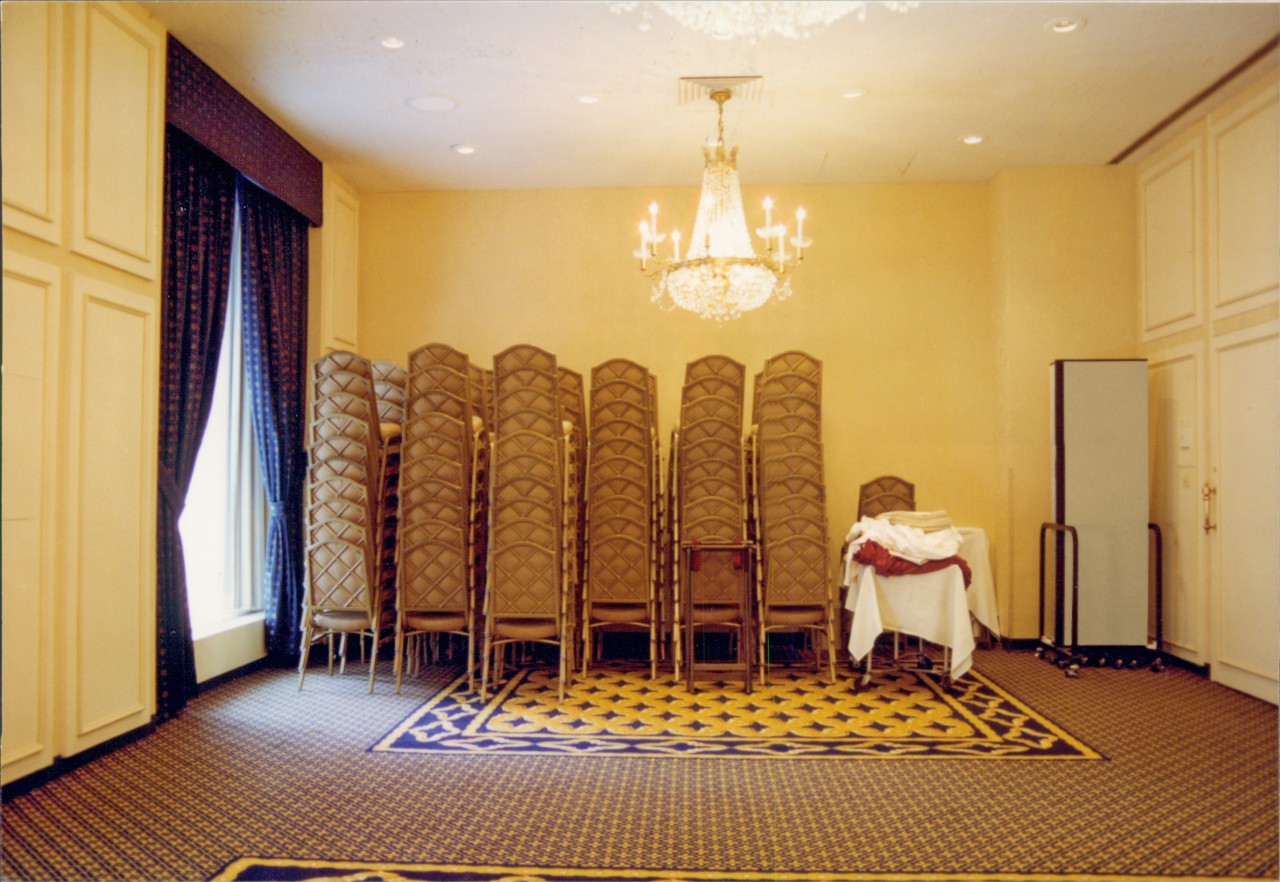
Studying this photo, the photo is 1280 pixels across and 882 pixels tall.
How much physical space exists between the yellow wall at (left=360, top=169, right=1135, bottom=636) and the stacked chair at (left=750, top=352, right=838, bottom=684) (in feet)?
5.44

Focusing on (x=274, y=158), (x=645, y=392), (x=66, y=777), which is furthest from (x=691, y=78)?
(x=66, y=777)

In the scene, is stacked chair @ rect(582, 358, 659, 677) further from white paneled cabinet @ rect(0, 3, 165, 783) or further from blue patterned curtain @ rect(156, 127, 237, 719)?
white paneled cabinet @ rect(0, 3, 165, 783)

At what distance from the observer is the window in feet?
17.2

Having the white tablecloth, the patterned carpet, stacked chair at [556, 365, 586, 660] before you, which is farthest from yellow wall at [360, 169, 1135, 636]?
the patterned carpet

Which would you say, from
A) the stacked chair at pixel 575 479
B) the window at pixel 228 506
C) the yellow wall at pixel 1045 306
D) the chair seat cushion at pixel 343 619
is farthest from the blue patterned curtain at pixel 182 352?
the yellow wall at pixel 1045 306

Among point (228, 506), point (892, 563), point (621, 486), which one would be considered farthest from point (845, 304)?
point (228, 506)

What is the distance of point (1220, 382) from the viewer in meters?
5.27

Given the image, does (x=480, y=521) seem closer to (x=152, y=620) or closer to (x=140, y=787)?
(x=152, y=620)

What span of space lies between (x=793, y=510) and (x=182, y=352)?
358 centimetres

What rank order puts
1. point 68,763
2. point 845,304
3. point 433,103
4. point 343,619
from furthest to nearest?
point 845,304 < point 433,103 < point 343,619 < point 68,763

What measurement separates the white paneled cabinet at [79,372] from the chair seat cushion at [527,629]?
1728mm

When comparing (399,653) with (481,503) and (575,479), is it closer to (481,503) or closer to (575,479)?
(481,503)

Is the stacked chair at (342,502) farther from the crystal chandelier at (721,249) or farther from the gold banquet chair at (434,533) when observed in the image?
the crystal chandelier at (721,249)

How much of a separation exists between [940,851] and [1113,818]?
783 mm
